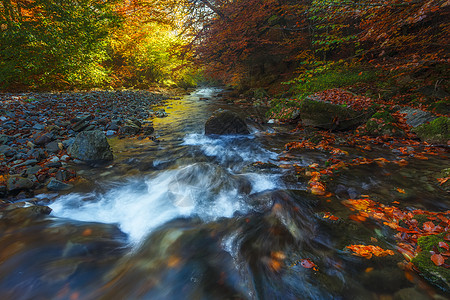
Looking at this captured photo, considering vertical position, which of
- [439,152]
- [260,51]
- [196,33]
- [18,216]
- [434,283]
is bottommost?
A: [439,152]

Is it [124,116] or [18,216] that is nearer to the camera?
[18,216]

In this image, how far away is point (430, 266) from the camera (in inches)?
66.0

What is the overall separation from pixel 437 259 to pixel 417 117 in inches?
206

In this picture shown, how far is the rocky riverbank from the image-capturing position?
3393mm

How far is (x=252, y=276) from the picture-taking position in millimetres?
1959

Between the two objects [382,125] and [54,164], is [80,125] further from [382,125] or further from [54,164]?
[382,125]

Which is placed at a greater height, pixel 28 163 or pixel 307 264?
pixel 28 163

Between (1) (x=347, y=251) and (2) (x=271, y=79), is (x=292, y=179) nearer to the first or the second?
(1) (x=347, y=251)

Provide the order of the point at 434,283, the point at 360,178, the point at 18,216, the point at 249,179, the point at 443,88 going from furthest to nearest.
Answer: the point at 443,88 → the point at 249,179 → the point at 360,178 → the point at 18,216 → the point at 434,283

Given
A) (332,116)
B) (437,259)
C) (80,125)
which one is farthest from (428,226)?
(80,125)

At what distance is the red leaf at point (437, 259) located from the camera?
1652 millimetres

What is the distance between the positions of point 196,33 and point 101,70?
7.83m

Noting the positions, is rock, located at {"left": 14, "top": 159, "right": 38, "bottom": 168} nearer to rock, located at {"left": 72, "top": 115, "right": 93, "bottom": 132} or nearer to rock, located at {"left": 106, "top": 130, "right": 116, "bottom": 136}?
A: rock, located at {"left": 72, "top": 115, "right": 93, "bottom": 132}

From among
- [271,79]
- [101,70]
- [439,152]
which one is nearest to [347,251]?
[439,152]
